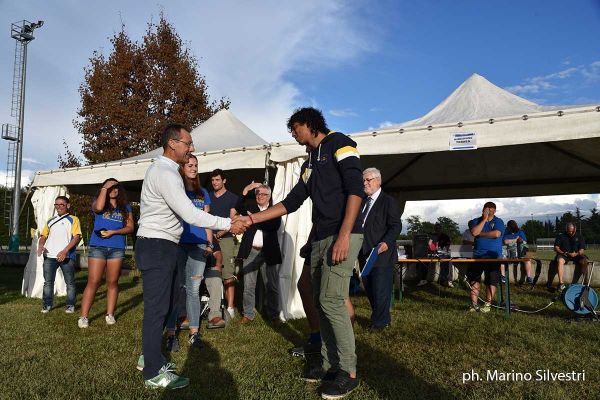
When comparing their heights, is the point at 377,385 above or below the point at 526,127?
below

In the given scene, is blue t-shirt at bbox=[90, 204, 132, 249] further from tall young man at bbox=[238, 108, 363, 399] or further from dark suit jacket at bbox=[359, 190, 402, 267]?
tall young man at bbox=[238, 108, 363, 399]

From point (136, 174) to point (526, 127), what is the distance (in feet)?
18.9

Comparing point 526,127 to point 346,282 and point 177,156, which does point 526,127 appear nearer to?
point 346,282

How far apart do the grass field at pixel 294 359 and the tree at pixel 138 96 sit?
12.0 meters

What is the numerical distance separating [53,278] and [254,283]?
301cm

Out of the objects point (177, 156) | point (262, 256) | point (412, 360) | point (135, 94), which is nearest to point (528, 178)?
point (262, 256)

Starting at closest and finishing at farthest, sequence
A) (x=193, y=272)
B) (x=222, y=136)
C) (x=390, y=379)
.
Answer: (x=390, y=379), (x=193, y=272), (x=222, y=136)

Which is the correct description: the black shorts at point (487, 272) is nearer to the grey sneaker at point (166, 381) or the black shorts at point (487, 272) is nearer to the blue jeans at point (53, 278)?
the grey sneaker at point (166, 381)

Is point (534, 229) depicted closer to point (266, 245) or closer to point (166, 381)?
point (266, 245)

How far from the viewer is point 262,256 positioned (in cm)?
598

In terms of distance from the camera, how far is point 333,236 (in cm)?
300

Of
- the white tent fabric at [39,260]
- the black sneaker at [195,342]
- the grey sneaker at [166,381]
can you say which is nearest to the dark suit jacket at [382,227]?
the black sneaker at [195,342]

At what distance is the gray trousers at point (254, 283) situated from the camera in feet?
18.8

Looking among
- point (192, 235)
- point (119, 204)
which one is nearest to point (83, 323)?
point (119, 204)
